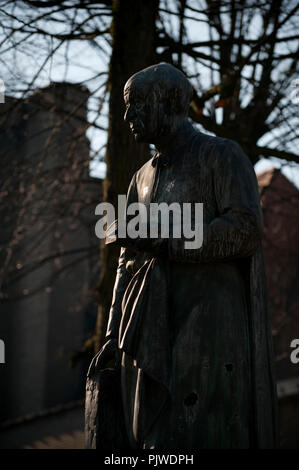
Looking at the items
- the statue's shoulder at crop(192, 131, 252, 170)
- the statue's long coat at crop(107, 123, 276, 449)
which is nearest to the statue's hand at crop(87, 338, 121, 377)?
the statue's long coat at crop(107, 123, 276, 449)

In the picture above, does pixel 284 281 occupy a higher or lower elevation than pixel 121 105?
higher

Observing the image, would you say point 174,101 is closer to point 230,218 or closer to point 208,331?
point 230,218

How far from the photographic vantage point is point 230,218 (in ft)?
9.03

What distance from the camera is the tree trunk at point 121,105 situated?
717cm

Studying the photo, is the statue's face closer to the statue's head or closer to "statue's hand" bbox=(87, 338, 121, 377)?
the statue's head

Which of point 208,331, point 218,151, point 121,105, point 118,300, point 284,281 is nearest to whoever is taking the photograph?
point 208,331

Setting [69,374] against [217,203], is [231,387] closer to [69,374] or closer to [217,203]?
[217,203]

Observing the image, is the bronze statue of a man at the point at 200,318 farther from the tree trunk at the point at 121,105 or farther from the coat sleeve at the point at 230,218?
the tree trunk at the point at 121,105

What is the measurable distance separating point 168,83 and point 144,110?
0.17 metres

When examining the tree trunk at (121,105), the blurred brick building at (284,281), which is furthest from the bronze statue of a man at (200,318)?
the blurred brick building at (284,281)

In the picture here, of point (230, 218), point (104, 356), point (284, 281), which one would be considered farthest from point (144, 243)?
point (284, 281)

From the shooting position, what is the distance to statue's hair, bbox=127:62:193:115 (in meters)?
2.98

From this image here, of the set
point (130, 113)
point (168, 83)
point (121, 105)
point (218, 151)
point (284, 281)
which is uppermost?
point (284, 281)
